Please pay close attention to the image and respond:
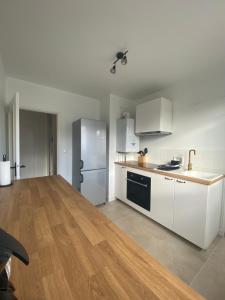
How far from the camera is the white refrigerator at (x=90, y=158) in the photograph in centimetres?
258

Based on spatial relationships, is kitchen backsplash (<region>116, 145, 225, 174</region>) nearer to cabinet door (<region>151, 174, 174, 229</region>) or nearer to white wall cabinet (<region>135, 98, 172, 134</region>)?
white wall cabinet (<region>135, 98, 172, 134</region>)

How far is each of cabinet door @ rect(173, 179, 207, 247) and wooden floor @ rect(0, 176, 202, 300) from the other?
4.32 ft

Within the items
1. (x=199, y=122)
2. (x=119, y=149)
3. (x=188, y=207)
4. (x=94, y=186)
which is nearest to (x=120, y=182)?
(x=94, y=186)

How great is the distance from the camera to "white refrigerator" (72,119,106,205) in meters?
2.58

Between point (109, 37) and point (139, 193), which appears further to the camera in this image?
point (139, 193)

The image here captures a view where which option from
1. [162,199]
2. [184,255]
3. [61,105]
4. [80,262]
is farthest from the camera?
[61,105]

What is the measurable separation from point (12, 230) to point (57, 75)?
7.29 feet

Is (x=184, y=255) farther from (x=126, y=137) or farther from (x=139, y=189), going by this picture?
(x=126, y=137)

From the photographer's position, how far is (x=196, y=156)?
85.8 inches

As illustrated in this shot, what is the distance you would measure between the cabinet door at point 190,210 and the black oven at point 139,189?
1.60ft

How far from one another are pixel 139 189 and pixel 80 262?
6.63ft

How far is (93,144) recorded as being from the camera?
2.68 metres

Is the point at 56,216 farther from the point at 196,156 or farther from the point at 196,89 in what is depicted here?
the point at 196,89

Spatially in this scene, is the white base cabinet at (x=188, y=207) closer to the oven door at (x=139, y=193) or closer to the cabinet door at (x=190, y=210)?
the cabinet door at (x=190, y=210)
